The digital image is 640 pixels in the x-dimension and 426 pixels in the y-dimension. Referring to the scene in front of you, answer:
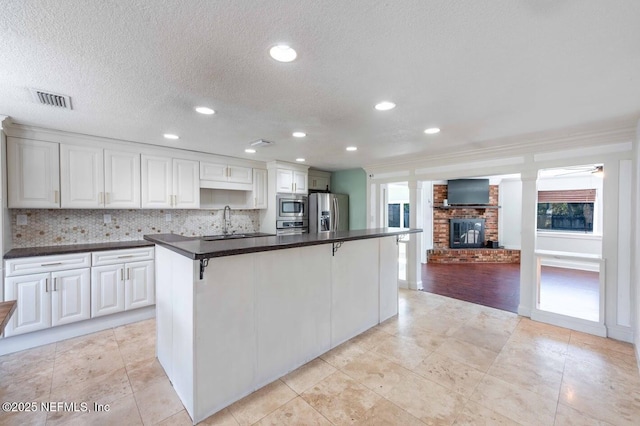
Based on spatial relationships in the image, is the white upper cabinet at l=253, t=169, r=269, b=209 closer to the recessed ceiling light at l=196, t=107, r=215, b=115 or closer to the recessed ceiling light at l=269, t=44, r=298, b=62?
the recessed ceiling light at l=196, t=107, r=215, b=115

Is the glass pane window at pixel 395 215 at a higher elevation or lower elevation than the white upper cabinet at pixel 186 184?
lower

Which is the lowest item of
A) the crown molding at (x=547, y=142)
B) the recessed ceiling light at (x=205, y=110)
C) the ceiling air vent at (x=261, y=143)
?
the crown molding at (x=547, y=142)

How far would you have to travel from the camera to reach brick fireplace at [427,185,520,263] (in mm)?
7012

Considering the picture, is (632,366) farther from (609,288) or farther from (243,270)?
(243,270)

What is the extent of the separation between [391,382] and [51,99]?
3591 mm

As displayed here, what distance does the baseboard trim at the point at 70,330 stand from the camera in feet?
8.78

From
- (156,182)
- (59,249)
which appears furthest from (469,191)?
(59,249)

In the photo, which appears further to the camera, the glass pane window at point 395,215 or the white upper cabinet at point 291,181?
the glass pane window at point 395,215

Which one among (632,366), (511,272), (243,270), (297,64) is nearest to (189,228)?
(243,270)

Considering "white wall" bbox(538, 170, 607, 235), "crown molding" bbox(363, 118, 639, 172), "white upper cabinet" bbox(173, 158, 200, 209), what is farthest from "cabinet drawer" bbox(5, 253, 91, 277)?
"white wall" bbox(538, 170, 607, 235)

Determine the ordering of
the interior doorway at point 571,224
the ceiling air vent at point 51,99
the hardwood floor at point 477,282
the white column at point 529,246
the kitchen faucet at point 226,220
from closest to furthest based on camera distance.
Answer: the ceiling air vent at point 51,99
the white column at point 529,246
the hardwood floor at point 477,282
the kitchen faucet at point 226,220
the interior doorway at point 571,224

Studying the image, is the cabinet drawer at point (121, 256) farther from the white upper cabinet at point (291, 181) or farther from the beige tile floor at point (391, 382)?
the white upper cabinet at point (291, 181)

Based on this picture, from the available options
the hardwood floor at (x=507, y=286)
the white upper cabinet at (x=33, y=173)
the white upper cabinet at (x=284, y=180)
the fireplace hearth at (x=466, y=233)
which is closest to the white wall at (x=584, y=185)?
the hardwood floor at (x=507, y=286)

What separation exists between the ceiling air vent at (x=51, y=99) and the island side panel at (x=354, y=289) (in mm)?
2661
